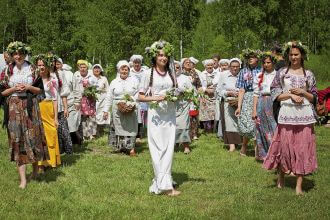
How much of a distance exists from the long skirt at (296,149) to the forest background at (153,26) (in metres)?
21.9

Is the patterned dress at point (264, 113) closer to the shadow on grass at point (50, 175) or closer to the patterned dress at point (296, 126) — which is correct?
the patterned dress at point (296, 126)

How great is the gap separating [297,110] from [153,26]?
2276cm

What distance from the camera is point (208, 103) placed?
1489 centimetres

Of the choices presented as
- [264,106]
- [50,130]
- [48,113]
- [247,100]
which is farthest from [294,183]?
[48,113]

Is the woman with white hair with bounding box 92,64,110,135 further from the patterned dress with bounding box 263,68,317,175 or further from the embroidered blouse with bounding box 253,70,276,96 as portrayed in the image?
the patterned dress with bounding box 263,68,317,175

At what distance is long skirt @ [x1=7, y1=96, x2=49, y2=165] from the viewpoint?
26.3ft

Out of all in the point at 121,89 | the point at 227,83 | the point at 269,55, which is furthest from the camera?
the point at 227,83

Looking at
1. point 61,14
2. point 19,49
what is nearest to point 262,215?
point 19,49

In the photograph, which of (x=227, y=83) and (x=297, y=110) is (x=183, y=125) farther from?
(x=297, y=110)

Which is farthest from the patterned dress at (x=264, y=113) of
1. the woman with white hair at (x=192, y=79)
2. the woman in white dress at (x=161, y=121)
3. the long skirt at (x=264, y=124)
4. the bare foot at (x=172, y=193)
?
the woman with white hair at (x=192, y=79)

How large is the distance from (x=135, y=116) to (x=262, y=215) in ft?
18.1

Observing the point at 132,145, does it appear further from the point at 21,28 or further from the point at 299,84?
the point at 21,28

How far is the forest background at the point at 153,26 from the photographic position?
100 feet

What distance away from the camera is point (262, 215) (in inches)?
255
